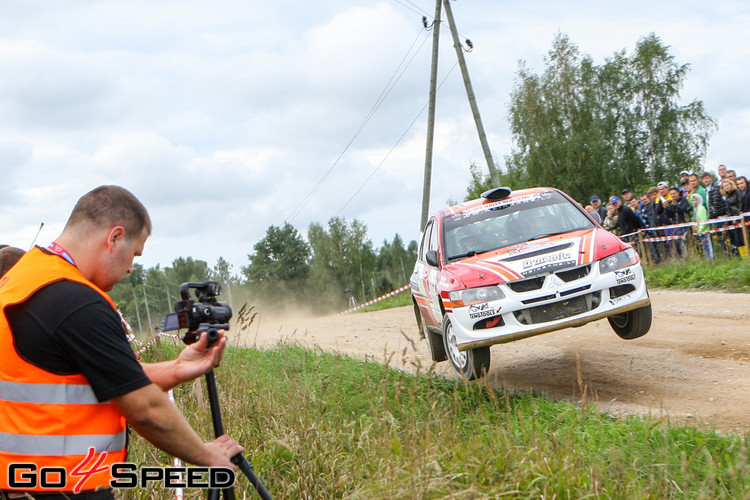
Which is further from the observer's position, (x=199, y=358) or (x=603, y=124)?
(x=603, y=124)

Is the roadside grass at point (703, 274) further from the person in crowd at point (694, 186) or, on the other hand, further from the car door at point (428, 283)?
the car door at point (428, 283)

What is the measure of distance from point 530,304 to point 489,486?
301 centimetres

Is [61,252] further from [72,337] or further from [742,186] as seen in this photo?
[742,186]

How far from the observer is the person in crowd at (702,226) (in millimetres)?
14289

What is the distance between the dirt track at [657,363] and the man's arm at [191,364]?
189 cm

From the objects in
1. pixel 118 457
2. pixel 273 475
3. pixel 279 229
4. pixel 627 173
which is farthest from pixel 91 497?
pixel 279 229

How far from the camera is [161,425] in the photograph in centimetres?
252

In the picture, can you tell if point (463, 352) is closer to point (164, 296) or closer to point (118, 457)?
point (118, 457)

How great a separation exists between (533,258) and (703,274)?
8037 mm

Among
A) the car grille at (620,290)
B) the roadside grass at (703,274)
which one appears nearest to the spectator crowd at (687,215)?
the roadside grass at (703,274)

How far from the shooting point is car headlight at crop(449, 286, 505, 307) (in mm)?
6574

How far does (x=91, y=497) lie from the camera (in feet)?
8.43

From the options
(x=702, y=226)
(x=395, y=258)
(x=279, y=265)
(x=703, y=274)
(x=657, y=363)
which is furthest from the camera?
(x=395, y=258)

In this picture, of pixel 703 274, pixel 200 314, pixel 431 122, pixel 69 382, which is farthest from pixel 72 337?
pixel 431 122
